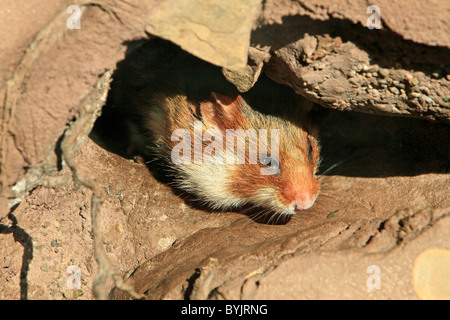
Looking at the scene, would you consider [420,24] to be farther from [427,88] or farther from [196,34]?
[196,34]

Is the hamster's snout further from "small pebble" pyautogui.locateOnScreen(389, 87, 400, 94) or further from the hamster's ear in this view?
"small pebble" pyautogui.locateOnScreen(389, 87, 400, 94)

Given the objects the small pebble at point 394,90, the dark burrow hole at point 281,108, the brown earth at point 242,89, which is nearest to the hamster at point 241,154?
the dark burrow hole at point 281,108

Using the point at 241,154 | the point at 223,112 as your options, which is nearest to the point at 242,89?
the point at 223,112

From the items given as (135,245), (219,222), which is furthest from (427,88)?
(135,245)

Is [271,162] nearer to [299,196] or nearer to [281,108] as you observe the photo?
[299,196]

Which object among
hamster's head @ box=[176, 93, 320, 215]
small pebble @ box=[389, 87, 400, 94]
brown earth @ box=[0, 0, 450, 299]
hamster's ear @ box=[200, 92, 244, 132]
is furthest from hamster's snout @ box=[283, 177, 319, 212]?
small pebble @ box=[389, 87, 400, 94]

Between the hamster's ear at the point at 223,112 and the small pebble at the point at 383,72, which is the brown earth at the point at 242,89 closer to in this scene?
the small pebble at the point at 383,72
